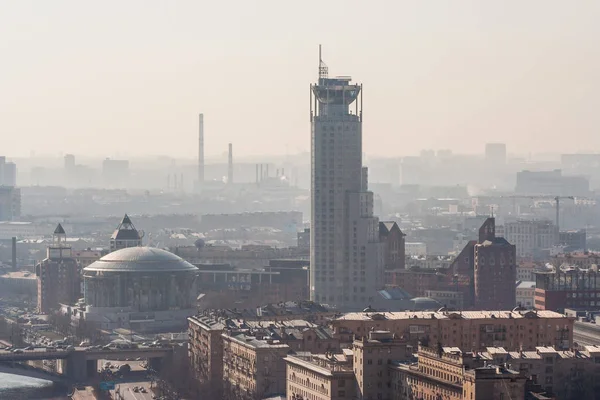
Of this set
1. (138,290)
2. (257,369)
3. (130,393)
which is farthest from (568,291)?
(138,290)

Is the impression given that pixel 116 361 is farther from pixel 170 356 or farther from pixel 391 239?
pixel 391 239

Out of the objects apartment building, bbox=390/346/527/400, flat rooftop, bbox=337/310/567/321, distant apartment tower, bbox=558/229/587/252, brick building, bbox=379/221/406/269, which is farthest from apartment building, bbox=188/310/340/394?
distant apartment tower, bbox=558/229/587/252

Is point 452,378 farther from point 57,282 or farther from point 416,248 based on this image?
point 416,248

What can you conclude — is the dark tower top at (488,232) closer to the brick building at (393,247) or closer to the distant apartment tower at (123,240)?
the brick building at (393,247)

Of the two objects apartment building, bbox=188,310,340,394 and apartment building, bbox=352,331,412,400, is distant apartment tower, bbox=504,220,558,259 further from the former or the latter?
apartment building, bbox=352,331,412,400

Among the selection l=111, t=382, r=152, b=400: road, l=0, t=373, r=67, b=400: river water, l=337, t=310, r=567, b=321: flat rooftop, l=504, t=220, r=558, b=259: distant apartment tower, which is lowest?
l=0, t=373, r=67, b=400: river water

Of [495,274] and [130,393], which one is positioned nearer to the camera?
[130,393]

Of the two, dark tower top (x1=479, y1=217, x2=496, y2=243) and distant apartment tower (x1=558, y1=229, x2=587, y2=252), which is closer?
dark tower top (x1=479, y1=217, x2=496, y2=243)
